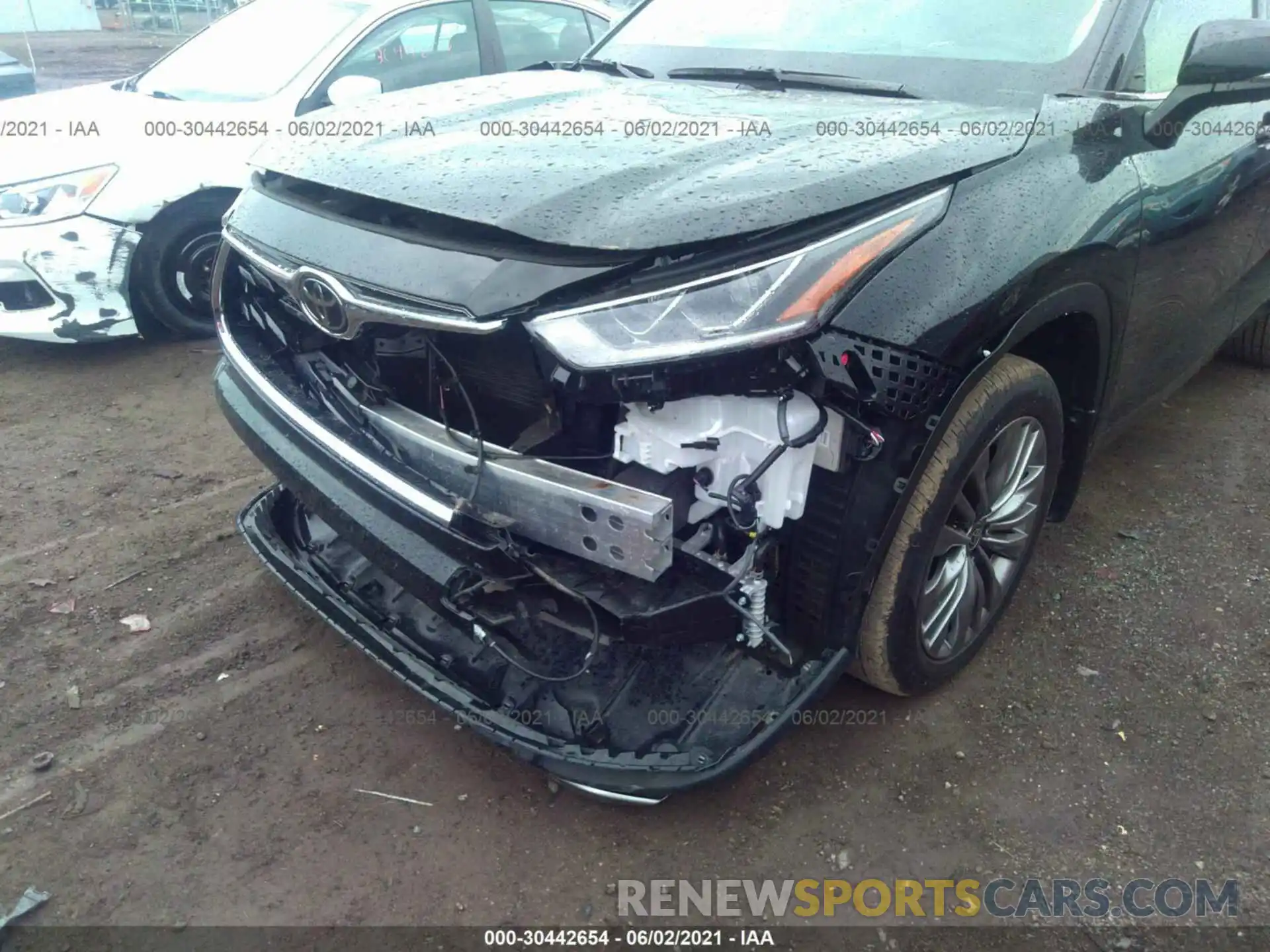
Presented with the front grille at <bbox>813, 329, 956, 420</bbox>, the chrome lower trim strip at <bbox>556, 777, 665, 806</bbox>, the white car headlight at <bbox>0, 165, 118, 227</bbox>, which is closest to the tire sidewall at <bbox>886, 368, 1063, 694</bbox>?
the front grille at <bbox>813, 329, 956, 420</bbox>

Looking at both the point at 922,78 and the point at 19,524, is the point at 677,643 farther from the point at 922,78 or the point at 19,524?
the point at 19,524

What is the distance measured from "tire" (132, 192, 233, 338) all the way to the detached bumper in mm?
95

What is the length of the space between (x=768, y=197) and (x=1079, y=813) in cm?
157

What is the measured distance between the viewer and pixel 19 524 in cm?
323

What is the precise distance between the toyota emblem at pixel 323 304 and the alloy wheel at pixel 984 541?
1379mm

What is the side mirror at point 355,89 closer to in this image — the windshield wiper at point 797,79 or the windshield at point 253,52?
the windshield at point 253,52

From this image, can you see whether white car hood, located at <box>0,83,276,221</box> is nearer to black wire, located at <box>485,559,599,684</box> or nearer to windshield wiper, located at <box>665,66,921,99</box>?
windshield wiper, located at <box>665,66,921,99</box>

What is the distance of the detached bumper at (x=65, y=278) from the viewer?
4.13 m

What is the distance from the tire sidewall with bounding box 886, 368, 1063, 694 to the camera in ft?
6.57

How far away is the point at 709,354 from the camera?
1.62 meters

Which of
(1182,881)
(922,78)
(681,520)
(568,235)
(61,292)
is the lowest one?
(1182,881)

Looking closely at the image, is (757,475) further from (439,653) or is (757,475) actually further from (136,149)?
(136,149)

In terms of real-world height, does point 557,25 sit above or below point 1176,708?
above

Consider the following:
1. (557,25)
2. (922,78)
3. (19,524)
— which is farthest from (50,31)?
(922,78)
